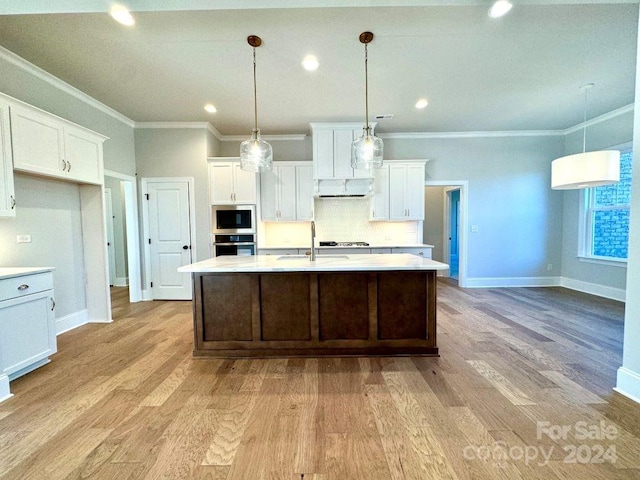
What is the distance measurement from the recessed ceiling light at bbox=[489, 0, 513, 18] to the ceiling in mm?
87

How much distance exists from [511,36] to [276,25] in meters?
2.18

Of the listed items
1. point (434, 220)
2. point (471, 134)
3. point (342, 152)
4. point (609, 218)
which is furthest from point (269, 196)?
point (609, 218)

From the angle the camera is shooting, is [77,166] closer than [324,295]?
No

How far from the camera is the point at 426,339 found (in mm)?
2527

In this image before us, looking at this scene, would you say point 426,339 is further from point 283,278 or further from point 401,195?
point 401,195

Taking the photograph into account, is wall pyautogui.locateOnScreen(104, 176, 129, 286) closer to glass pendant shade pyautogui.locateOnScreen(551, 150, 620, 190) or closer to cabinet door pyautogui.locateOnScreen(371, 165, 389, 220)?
cabinet door pyautogui.locateOnScreen(371, 165, 389, 220)

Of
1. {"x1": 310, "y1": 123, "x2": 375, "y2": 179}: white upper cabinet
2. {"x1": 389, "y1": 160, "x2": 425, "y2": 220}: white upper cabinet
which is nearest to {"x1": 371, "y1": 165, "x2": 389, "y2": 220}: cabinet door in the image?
{"x1": 389, "y1": 160, "x2": 425, "y2": 220}: white upper cabinet

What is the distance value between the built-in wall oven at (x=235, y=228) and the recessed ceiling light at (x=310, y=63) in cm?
244

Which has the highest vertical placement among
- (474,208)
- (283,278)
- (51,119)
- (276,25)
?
Result: (276,25)

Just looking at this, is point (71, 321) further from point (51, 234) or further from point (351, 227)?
point (351, 227)

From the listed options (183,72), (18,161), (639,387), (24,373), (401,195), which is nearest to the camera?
(639,387)

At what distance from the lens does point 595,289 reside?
462cm

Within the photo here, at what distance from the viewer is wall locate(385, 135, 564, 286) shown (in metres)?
5.23

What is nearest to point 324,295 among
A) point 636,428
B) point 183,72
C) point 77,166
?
point 636,428
